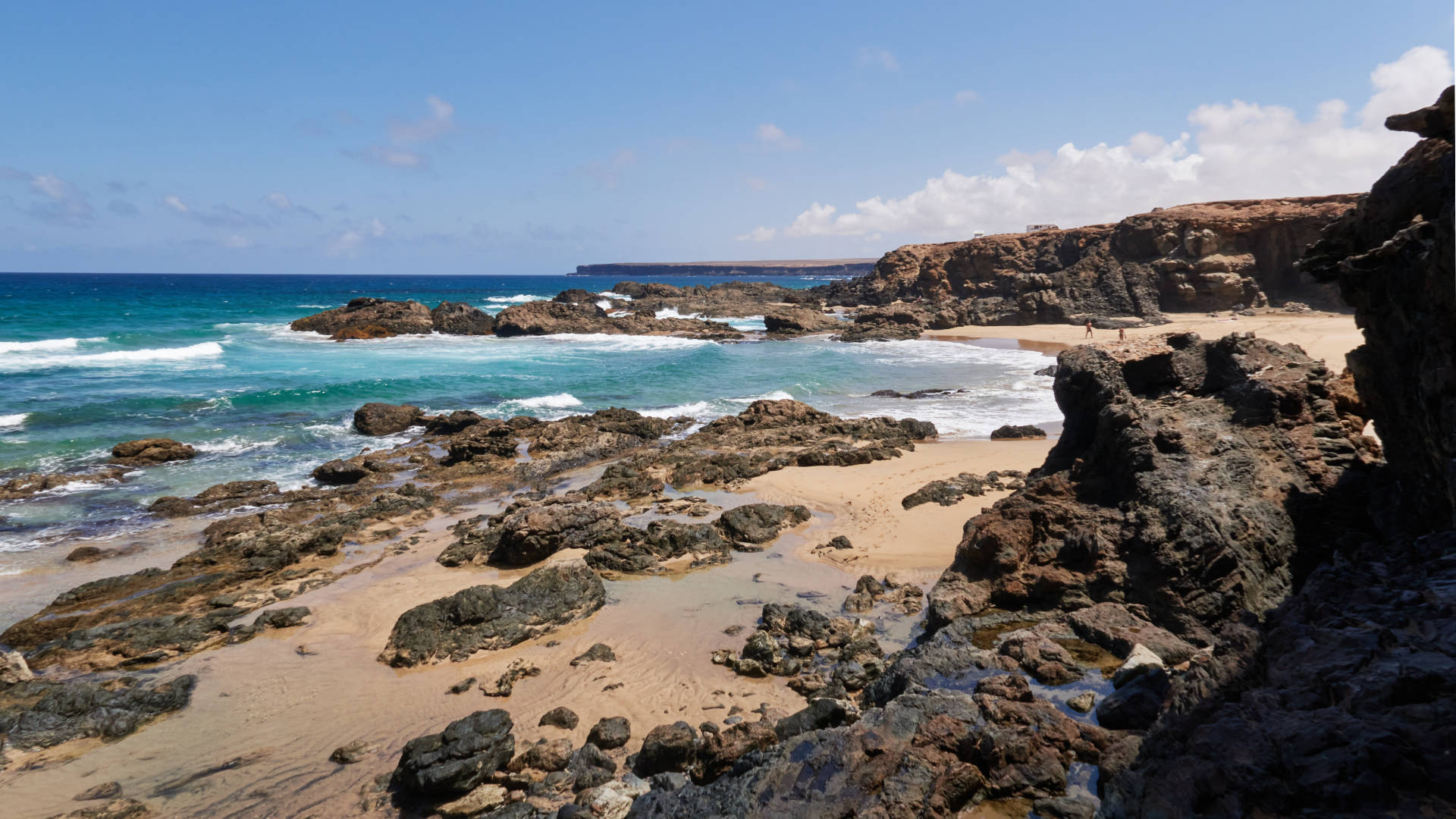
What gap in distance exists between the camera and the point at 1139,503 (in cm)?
581

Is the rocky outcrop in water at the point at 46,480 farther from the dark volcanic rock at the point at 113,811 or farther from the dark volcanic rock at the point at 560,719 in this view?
the dark volcanic rock at the point at 560,719

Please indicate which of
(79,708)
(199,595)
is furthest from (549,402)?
(79,708)

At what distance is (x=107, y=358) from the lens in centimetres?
2983

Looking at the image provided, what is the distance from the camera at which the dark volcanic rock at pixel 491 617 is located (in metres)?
6.96

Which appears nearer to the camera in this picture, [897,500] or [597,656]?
[597,656]

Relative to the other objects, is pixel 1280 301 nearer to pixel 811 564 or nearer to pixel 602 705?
pixel 811 564

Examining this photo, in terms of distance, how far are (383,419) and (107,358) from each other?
68.4ft

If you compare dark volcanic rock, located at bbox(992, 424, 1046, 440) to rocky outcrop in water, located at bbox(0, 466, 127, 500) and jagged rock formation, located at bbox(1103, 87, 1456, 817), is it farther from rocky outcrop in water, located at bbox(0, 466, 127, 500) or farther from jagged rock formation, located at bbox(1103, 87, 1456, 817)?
rocky outcrop in water, located at bbox(0, 466, 127, 500)

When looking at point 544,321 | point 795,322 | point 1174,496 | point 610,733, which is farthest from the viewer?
point 544,321

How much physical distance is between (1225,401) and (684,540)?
6.07 m

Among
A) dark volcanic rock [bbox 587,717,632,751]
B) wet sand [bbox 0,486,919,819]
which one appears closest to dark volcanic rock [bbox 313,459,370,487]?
wet sand [bbox 0,486,919,819]

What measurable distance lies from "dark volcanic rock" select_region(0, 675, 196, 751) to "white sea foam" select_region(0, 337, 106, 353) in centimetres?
3511

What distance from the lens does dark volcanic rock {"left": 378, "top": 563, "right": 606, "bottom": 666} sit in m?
6.96

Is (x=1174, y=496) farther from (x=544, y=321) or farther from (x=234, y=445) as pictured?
(x=544, y=321)
